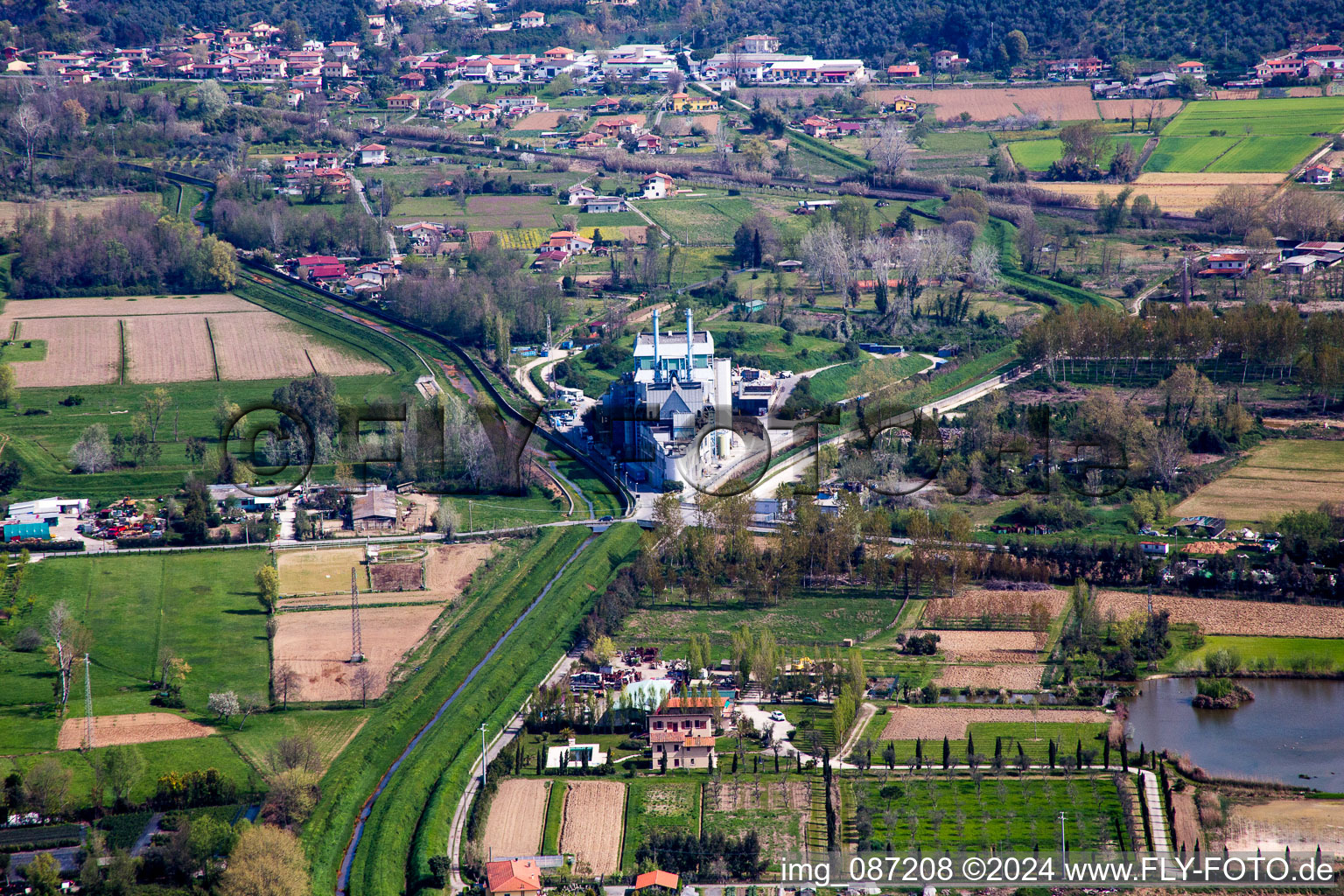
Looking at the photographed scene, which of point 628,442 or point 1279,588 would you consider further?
point 628,442

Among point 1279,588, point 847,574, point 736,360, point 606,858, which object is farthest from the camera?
point 736,360

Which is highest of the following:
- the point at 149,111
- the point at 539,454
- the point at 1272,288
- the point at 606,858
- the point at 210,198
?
the point at 149,111

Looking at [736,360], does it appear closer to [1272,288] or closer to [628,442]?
[628,442]

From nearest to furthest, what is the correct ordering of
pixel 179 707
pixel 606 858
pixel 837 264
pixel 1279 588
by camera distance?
pixel 606 858 < pixel 179 707 < pixel 1279 588 < pixel 837 264

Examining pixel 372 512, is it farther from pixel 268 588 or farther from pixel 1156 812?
pixel 1156 812

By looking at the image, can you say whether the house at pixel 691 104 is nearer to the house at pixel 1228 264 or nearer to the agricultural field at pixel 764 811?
the house at pixel 1228 264

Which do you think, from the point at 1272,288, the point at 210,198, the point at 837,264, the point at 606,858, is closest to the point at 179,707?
the point at 606,858

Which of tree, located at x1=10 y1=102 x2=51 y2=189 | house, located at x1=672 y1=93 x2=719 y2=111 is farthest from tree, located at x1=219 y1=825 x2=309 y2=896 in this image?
house, located at x1=672 y1=93 x2=719 y2=111

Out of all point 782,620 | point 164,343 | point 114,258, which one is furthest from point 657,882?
point 114,258
